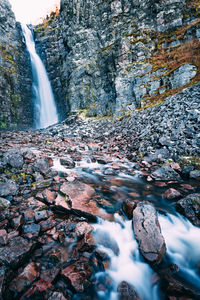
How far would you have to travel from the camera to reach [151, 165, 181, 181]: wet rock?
5.06m

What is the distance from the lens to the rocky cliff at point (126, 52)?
17062mm

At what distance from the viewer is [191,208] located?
126 inches

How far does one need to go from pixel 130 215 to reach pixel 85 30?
37.7m

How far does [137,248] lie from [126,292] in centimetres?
69

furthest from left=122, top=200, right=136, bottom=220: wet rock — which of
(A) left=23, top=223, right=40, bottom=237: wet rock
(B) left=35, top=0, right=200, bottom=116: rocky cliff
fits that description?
(B) left=35, top=0, right=200, bottom=116: rocky cliff

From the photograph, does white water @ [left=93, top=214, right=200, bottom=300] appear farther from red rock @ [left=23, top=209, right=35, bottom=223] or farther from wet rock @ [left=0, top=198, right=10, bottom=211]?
wet rock @ [left=0, top=198, right=10, bottom=211]

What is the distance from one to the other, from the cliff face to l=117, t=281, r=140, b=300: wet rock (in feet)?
96.3

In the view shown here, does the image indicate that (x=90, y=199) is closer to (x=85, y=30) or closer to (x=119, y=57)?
(x=119, y=57)

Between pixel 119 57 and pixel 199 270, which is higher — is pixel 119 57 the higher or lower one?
the higher one

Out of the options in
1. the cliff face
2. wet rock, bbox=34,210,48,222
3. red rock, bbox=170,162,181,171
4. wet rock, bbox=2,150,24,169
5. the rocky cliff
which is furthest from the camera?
the cliff face

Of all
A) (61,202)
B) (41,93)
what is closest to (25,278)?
(61,202)

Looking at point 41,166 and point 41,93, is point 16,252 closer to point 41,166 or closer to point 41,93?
point 41,166

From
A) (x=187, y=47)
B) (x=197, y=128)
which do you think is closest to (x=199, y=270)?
(x=197, y=128)

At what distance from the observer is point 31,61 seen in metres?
37.1
